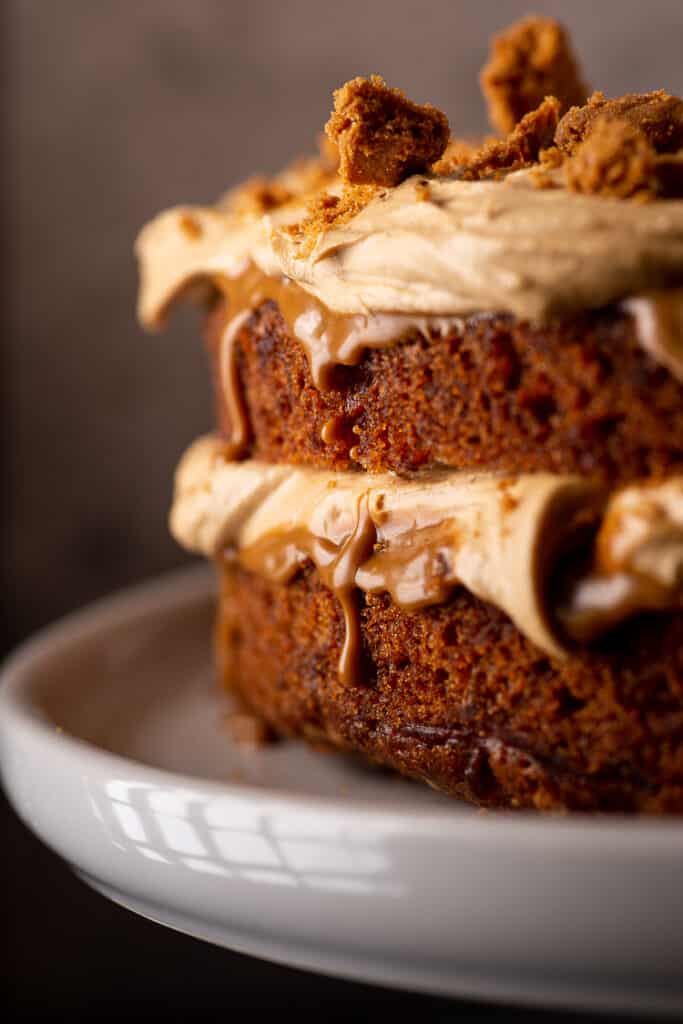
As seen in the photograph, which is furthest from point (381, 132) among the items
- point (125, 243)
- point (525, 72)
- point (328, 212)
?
point (125, 243)

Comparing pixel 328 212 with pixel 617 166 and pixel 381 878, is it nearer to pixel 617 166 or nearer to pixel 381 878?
pixel 617 166

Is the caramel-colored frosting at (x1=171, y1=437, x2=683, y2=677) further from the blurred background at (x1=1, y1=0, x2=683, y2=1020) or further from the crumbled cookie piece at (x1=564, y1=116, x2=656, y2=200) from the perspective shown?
the blurred background at (x1=1, y1=0, x2=683, y2=1020)

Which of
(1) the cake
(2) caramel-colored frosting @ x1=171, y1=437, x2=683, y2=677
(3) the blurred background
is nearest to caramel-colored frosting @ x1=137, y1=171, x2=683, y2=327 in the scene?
(1) the cake

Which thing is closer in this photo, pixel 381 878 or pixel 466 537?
pixel 381 878

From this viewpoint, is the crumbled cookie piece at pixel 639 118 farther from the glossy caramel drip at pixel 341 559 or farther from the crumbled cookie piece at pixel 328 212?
the glossy caramel drip at pixel 341 559

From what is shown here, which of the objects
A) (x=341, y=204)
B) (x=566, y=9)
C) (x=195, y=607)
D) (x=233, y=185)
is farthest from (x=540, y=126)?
(x=233, y=185)

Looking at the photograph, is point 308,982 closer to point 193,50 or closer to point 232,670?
point 232,670

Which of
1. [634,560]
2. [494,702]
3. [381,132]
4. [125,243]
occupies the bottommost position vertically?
[494,702]

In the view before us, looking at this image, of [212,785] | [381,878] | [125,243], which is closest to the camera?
[381,878]

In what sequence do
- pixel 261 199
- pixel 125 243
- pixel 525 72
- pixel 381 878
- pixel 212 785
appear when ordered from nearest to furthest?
pixel 381 878 < pixel 212 785 < pixel 525 72 < pixel 261 199 < pixel 125 243
